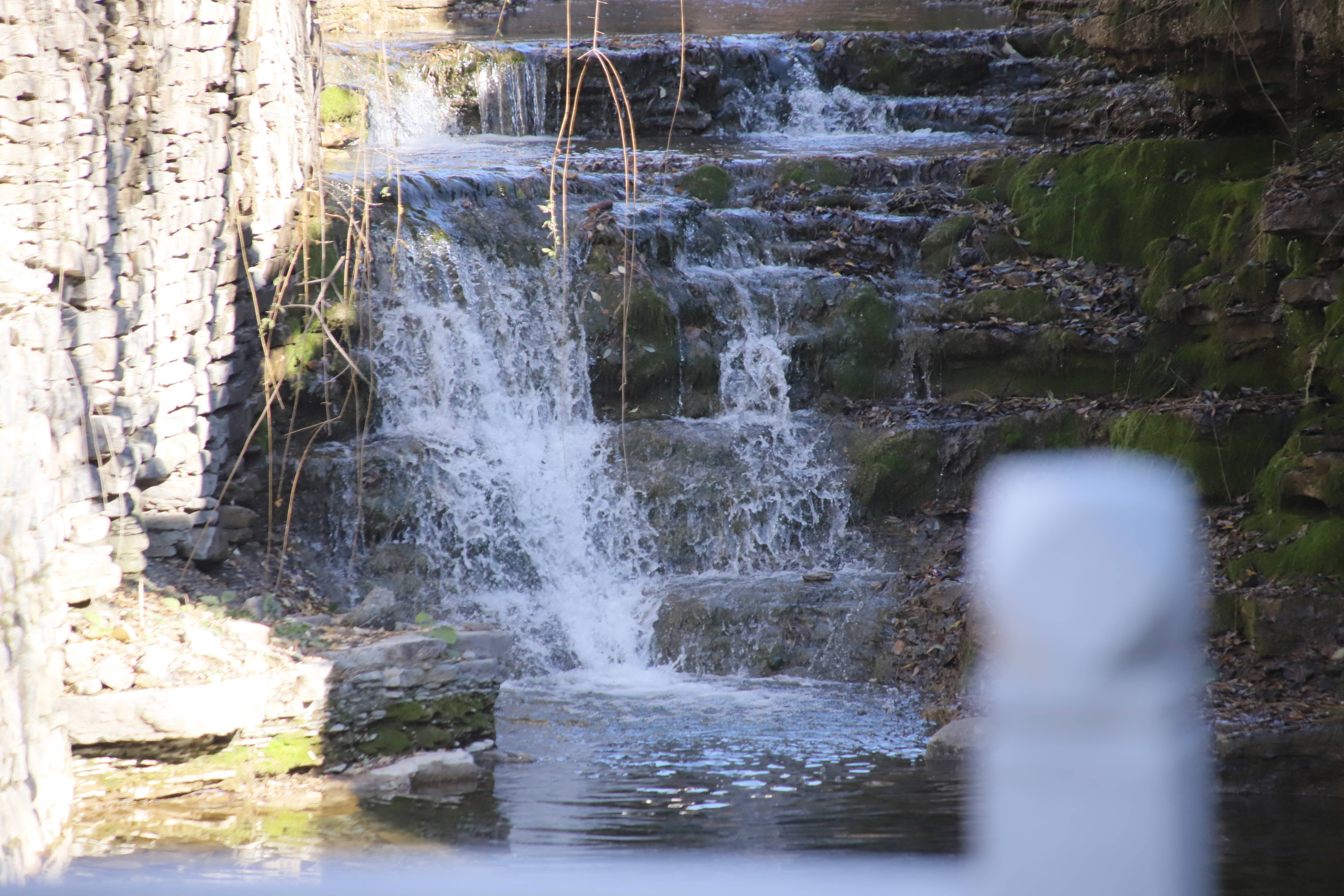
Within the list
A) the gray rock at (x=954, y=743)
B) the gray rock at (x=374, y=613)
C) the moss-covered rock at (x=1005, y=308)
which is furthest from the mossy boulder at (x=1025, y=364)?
the gray rock at (x=374, y=613)

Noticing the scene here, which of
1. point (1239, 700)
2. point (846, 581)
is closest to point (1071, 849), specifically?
point (1239, 700)

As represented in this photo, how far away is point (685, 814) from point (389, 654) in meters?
1.87

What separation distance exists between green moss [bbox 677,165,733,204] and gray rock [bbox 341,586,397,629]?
6283 mm

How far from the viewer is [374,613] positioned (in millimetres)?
6965

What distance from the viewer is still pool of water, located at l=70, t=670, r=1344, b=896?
15.2ft

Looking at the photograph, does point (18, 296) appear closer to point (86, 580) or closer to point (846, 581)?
point (86, 580)

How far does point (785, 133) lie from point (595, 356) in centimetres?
657

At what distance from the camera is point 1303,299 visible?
310 inches

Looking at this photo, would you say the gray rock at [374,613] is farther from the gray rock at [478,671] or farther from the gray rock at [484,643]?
the gray rock at [478,671]

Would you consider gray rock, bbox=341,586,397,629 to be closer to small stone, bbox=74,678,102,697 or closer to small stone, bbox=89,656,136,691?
small stone, bbox=89,656,136,691

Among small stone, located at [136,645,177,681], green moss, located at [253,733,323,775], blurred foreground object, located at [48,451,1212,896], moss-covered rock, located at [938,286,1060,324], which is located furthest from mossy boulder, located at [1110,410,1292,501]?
blurred foreground object, located at [48,451,1212,896]

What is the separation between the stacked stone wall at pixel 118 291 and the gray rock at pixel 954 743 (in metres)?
4.06

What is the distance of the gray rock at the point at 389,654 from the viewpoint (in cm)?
601

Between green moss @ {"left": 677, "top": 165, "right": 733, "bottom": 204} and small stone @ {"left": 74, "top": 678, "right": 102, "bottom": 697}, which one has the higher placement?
green moss @ {"left": 677, "top": 165, "right": 733, "bottom": 204}
